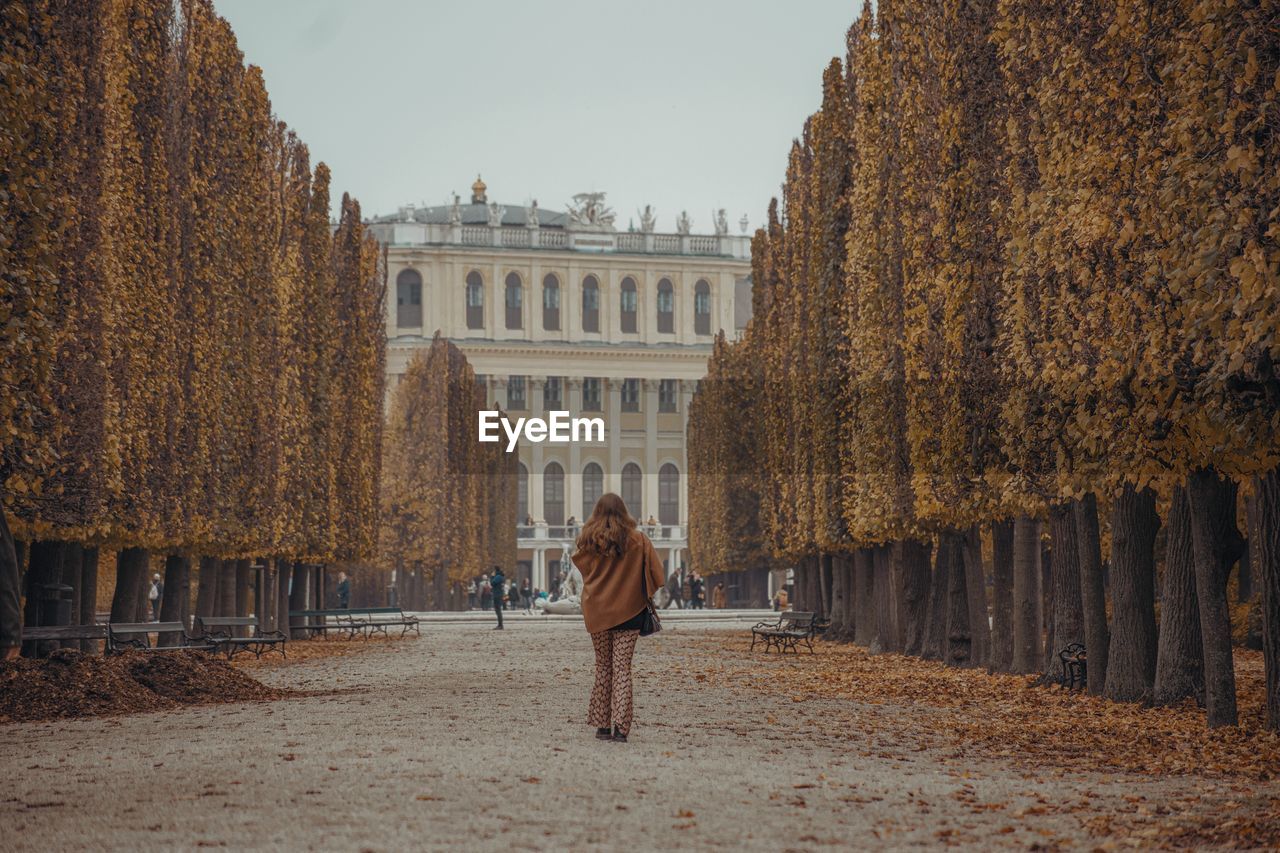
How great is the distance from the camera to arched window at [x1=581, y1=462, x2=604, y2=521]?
103188 mm

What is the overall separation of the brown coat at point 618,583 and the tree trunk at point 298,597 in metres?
24.2

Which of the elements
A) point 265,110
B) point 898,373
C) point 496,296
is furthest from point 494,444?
point 898,373

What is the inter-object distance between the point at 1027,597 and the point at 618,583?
873 cm

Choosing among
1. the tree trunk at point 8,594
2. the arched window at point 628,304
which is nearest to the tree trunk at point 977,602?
the tree trunk at point 8,594

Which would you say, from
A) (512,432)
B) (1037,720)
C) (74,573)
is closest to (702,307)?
(512,432)

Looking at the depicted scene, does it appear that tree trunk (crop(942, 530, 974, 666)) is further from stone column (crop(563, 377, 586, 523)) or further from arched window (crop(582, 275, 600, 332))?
arched window (crop(582, 275, 600, 332))

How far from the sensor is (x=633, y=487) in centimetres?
10506

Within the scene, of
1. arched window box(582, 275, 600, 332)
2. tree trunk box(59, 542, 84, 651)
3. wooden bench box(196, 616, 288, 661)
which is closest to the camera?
tree trunk box(59, 542, 84, 651)

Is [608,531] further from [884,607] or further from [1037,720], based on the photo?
[884,607]

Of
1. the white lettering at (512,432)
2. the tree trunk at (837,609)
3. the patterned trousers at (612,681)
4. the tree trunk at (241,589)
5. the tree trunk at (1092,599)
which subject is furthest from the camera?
the white lettering at (512,432)

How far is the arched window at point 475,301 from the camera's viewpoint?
4090 inches

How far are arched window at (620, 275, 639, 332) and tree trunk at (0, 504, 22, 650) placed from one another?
92494 millimetres

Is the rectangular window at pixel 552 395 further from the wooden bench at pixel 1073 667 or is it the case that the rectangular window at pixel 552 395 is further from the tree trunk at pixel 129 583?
the wooden bench at pixel 1073 667

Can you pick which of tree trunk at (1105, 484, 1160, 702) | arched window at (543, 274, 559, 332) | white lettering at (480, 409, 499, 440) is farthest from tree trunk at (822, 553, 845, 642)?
arched window at (543, 274, 559, 332)
